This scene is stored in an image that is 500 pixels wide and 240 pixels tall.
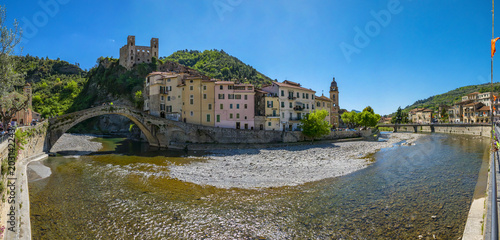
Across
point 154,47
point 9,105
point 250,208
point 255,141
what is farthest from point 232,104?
point 154,47

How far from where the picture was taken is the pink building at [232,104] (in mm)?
47750

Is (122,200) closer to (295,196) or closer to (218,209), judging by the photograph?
(218,209)

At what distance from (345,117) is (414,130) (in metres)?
43.2

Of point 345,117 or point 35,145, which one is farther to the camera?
point 345,117

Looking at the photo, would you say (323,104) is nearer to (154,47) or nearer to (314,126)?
(314,126)

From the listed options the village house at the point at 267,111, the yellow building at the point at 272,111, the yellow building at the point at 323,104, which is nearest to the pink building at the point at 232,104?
the village house at the point at 267,111

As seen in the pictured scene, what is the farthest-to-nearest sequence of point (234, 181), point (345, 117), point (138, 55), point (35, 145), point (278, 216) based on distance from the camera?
point (138, 55) → point (345, 117) → point (35, 145) → point (234, 181) → point (278, 216)

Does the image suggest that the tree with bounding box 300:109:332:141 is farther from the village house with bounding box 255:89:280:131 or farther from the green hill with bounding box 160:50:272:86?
the green hill with bounding box 160:50:272:86

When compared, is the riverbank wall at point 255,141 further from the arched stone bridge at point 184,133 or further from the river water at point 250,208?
the river water at point 250,208

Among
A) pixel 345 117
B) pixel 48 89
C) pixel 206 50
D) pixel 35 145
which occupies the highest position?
pixel 206 50

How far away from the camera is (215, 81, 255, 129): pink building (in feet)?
157

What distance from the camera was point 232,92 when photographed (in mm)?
47875

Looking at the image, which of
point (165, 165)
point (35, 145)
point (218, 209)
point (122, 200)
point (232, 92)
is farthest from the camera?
point (232, 92)

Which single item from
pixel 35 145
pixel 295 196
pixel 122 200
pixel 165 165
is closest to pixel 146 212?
pixel 122 200
